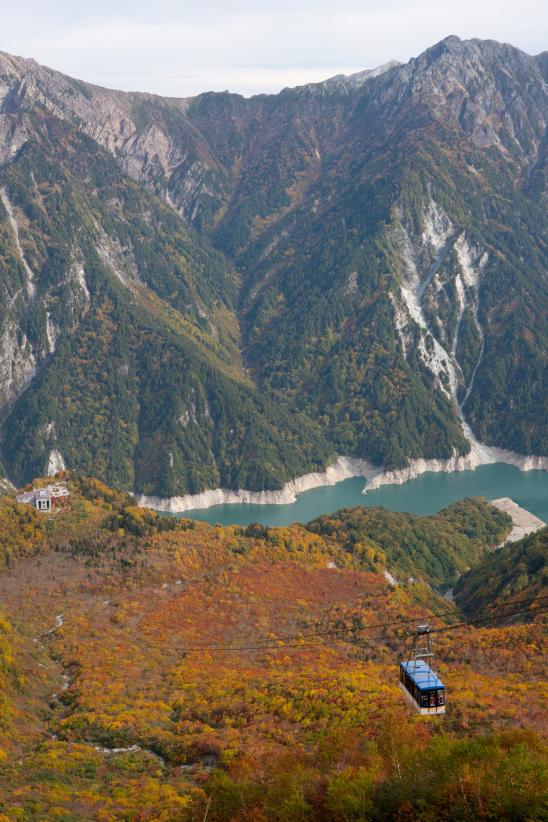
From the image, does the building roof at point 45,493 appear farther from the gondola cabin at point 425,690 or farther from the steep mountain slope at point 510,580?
the gondola cabin at point 425,690

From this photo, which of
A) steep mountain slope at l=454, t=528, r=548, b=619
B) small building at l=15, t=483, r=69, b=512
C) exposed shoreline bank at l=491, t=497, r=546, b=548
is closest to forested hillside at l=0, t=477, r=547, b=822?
small building at l=15, t=483, r=69, b=512

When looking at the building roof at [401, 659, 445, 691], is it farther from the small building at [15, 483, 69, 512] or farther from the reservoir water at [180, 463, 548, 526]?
the reservoir water at [180, 463, 548, 526]

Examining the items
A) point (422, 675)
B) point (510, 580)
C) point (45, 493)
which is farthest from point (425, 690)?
point (45, 493)

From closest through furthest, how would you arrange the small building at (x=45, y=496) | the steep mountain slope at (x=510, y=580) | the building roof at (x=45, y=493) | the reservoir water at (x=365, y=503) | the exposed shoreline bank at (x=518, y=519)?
the steep mountain slope at (x=510, y=580) < the small building at (x=45, y=496) < the building roof at (x=45, y=493) < the exposed shoreline bank at (x=518, y=519) < the reservoir water at (x=365, y=503)

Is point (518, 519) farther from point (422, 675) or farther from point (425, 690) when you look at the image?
point (425, 690)

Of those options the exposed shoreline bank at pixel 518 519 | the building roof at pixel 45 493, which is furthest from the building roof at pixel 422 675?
the exposed shoreline bank at pixel 518 519

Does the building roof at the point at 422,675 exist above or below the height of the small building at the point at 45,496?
below
